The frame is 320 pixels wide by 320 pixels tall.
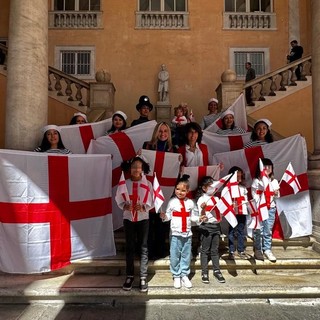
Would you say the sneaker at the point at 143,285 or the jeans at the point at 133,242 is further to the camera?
the jeans at the point at 133,242

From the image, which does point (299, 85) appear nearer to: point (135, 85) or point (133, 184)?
point (135, 85)

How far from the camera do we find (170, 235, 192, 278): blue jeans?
16.0 feet

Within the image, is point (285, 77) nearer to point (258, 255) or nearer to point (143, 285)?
point (258, 255)

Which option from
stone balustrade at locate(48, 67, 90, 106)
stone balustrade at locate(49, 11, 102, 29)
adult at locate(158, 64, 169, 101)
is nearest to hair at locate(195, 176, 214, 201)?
stone balustrade at locate(48, 67, 90, 106)

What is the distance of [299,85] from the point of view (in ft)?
37.0

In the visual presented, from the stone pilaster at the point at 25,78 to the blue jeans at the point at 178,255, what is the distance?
105 inches

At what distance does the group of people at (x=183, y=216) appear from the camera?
4836mm

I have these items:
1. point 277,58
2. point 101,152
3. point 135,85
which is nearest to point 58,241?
point 101,152

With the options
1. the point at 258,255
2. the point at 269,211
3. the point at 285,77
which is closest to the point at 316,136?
the point at 269,211

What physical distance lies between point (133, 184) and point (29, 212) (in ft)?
4.81

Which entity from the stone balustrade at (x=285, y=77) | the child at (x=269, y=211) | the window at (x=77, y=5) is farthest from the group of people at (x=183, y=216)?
the window at (x=77, y=5)

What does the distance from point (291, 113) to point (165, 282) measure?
8.32 meters

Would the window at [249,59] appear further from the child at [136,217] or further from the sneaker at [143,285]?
the sneaker at [143,285]

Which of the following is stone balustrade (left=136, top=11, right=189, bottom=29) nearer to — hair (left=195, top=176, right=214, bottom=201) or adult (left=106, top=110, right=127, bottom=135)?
adult (left=106, top=110, right=127, bottom=135)
